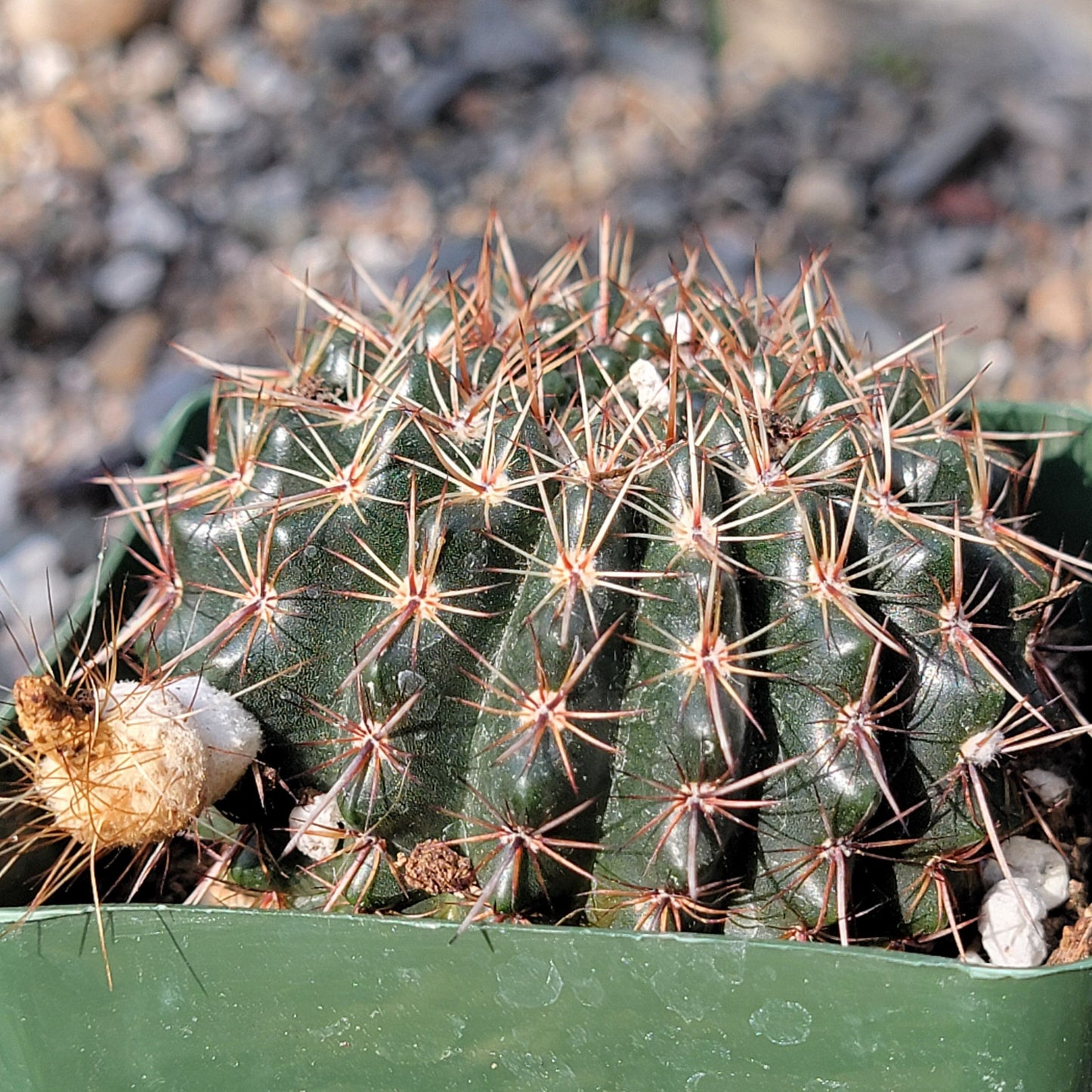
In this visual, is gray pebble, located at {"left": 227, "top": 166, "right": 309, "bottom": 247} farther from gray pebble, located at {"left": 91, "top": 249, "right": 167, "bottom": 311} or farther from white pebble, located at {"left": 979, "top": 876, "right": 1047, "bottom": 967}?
white pebble, located at {"left": 979, "top": 876, "right": 1047, "bottom": 967}

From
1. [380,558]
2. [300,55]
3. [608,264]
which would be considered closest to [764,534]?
[380,558]

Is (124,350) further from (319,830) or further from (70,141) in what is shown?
(319,830)

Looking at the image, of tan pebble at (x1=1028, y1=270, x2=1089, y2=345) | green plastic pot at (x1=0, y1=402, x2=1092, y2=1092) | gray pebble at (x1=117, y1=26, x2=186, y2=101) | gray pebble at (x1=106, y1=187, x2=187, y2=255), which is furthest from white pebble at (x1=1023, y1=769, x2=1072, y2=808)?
gray pebble at (x1=117, y1=26, x2=186, y2=101)

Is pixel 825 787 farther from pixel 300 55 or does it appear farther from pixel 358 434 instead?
pixel 300 55

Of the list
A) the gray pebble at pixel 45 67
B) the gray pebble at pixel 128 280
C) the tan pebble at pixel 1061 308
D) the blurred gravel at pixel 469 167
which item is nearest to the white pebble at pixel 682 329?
the blurred gravel at pixel 469 167

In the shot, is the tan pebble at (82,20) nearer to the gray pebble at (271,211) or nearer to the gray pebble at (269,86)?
the gray pebble at (269,86)

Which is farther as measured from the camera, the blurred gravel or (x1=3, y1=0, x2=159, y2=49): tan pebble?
(x1=3, y1=0, x2=159, y2=49): tan pebble
